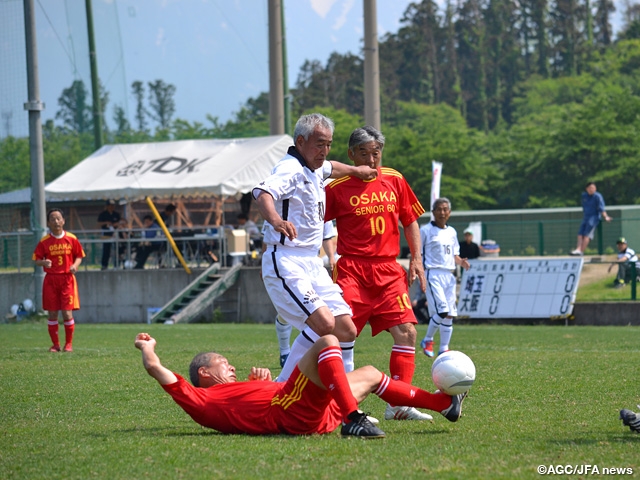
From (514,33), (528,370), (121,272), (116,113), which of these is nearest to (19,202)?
(121,272)

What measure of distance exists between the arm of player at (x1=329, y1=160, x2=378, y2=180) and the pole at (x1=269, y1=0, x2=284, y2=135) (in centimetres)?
2331

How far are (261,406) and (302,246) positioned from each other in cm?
118

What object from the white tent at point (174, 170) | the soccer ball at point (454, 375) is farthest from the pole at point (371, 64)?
the soccer ball at point (454, 375)

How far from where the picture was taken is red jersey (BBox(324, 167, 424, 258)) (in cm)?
800

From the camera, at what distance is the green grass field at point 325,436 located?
540 centimetres

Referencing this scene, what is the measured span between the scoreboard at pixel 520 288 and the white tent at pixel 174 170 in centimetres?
817

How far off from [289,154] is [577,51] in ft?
Result: 269

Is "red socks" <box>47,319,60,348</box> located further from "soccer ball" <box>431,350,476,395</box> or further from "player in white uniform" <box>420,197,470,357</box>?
"soccer ball" <box>431,350,476,395</box>

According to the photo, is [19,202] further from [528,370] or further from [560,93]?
[560,93]

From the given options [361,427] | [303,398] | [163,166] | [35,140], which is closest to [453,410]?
[361,427]

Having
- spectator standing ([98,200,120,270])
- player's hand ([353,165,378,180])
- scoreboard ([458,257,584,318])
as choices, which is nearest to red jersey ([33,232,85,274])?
player's hand ([353,165,378,180])

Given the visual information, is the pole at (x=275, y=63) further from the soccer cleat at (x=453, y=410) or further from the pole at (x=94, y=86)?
the soccer cleat at (x=453, y=410)

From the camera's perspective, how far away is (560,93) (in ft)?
235

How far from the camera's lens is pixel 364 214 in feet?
26.2
